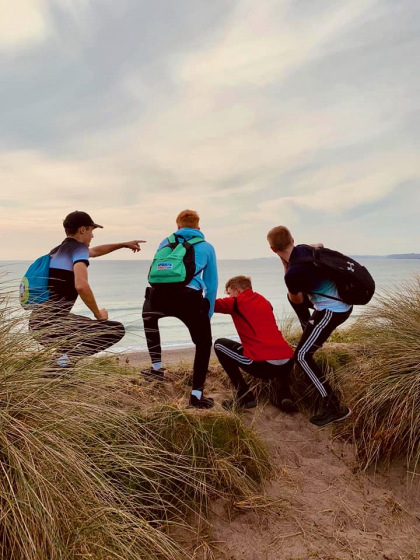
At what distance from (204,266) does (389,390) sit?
2.04 meters

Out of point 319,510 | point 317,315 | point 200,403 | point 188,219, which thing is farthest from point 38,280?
point 319,510

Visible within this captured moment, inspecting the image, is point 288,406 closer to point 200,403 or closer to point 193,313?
point 200,403

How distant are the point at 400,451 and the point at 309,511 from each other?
1.09 m

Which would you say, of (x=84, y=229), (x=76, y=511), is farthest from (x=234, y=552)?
(x=84, y=229)

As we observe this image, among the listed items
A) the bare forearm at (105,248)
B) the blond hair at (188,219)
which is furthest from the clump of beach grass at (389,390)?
the bare forearm at (105,248)

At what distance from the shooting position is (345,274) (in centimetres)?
454

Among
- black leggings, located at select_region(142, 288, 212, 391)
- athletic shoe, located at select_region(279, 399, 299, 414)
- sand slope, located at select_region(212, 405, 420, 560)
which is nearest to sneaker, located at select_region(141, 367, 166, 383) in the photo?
black leggings, located at select_region(142, 288, 212, 391)

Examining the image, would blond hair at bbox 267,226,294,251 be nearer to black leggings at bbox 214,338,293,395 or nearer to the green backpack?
the green backpack

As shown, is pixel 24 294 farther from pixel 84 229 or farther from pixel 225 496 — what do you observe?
pixel 225 496

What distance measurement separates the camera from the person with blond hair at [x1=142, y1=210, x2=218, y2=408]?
15.5ft

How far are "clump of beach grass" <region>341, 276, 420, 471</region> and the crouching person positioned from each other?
0.68 m

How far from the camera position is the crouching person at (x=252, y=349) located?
4.87 m

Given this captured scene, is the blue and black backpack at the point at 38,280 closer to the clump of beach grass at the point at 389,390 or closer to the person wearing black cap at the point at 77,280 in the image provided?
the person wearing black cap at the point at 77,280

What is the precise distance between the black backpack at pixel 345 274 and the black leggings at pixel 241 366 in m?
0.91
